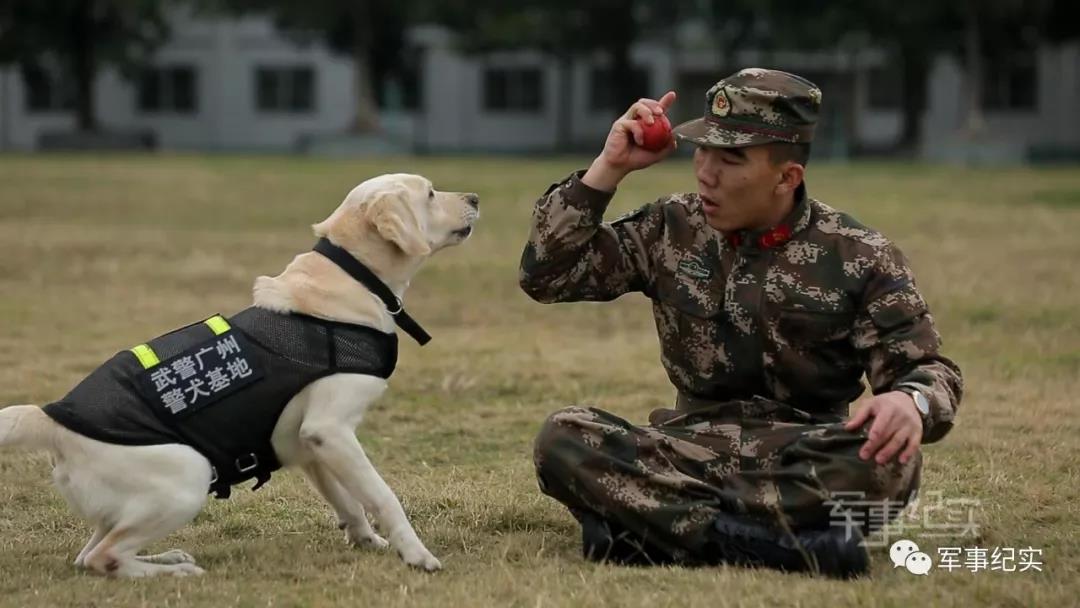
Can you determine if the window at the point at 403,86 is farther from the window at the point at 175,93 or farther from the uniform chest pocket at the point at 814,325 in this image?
the uniform chest pocket at the point at 814,325

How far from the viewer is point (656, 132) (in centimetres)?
483

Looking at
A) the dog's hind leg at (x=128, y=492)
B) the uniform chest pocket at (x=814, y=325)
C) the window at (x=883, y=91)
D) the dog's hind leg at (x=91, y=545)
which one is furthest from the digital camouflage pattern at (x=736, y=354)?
the window at (x=883, y=91)

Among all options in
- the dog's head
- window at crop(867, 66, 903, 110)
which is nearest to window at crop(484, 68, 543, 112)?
window at crop(867, 66, 903, 110)

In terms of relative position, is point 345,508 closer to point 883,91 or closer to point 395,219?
→ point 395,219

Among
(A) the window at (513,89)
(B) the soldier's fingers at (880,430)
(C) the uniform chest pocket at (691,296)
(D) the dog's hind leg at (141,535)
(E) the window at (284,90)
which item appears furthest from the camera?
(E) the window at (284,90)

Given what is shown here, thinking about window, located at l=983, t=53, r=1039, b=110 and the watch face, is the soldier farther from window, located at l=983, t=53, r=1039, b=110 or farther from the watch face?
window, located at l=983, t=53, r=1039, b=110

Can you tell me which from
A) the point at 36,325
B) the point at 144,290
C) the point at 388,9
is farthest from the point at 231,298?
the point at 388,9

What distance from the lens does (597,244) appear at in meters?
5.02

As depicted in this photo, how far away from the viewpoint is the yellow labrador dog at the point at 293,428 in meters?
4.59

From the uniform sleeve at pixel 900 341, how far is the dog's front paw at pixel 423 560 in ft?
4.64

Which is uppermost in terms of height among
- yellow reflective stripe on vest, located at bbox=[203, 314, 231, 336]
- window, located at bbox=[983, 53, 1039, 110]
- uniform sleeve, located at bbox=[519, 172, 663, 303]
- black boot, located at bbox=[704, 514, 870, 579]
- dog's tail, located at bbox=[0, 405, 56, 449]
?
uniform sleeve, located at bbox=[519, 172, 663, 303]

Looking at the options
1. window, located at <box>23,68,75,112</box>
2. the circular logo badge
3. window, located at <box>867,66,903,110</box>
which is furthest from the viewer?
window, located at <box>23,68,75,112</box>

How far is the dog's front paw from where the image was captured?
4.71m

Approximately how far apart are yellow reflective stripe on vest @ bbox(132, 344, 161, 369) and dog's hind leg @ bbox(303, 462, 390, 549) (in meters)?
0.61
